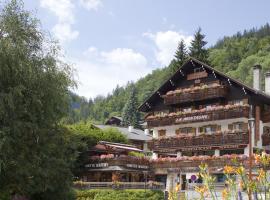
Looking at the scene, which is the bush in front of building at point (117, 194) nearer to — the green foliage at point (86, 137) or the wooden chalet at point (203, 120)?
the wooden chalet at point (203, 120)

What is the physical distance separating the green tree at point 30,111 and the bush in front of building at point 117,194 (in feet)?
28.9

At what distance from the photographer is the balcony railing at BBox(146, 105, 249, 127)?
41.8 m

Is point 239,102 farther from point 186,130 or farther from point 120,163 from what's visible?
point 120,163

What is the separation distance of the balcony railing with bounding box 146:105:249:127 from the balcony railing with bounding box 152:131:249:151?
1573 millimetres

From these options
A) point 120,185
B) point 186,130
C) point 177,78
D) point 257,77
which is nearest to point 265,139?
point 257,77

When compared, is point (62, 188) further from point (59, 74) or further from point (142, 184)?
point (142, 184)

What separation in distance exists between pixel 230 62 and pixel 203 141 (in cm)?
9961

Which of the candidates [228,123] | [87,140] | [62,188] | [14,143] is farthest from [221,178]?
[14,143]

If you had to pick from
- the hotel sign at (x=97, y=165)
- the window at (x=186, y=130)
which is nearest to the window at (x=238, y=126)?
the window at (x=186, y=130)

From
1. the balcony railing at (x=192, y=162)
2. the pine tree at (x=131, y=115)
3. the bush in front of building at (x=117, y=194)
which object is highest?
the pine tree at (x=131, y=115)

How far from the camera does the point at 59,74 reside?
93.8ft

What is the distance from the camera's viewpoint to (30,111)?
89.3 feet

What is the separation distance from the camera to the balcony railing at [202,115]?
4175 cm

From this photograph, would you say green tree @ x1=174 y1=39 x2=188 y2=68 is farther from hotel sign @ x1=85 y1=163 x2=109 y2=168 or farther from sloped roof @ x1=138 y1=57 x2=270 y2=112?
hotel sign @ x1=85 y1=163 x2=109 y2=168
